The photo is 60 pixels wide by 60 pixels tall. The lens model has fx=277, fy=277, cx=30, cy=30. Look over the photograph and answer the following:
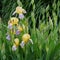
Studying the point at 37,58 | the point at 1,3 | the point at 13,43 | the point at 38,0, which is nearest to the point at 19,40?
the point at 13,43

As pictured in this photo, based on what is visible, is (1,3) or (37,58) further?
(1,3)

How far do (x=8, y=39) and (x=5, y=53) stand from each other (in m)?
0.13

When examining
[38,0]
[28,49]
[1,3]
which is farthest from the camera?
[1,3]

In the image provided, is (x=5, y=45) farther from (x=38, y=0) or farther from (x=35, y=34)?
(x=38, y=0)

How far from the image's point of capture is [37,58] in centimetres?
251

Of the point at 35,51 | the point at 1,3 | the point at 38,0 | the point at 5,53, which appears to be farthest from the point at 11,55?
the point at 1,3

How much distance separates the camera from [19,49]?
2.51 meters

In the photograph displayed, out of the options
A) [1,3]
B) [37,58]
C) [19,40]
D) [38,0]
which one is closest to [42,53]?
[37,58]

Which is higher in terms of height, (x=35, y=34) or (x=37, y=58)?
(x=35, y=34)

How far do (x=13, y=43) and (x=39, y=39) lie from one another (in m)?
0.25

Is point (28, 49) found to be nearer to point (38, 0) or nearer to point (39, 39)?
point (39, 39)

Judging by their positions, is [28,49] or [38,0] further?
[38,0]

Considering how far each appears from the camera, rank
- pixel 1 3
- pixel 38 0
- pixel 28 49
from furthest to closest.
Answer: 1. pixel 1 3
2. pixel 38 0
3. pixel 28 49

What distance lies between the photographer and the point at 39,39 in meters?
2.58
